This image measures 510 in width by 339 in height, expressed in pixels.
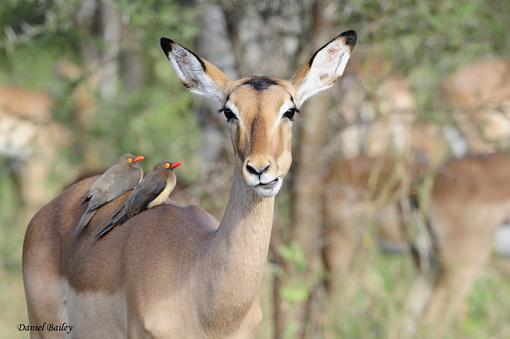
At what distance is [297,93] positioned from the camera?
421 cm

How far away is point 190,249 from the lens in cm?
418

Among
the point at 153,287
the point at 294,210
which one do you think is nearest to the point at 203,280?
the point at 153,287

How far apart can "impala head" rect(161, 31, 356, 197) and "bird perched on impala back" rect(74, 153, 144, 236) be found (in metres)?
0.58

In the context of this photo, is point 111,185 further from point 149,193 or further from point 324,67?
point 324,67

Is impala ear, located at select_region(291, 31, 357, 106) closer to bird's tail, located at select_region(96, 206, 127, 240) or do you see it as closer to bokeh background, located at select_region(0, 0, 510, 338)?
bird's tail, located at select_region(96, 206, 127, 240)

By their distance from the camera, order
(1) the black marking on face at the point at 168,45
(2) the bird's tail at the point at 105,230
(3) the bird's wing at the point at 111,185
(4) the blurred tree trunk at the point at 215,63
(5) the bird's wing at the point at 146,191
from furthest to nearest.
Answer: (4) the blurred tree trunk at the point at 215,63
(3) the bird's wing at the point at 111,185
(2) the bird's tail at the point at 105,230
(5) the bird's wing at the point at 146,191
(1) the black marking on face at the point at 168,45

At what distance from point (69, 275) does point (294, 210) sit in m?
2.47

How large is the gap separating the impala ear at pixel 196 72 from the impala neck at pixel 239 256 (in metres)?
0.47

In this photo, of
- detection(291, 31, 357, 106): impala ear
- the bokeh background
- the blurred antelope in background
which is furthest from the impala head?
the blurred antelope in background

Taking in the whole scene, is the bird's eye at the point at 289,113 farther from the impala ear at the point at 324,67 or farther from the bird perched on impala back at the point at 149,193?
the bird perched on impala back at the point at 149,193

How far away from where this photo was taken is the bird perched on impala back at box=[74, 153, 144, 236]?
464cm

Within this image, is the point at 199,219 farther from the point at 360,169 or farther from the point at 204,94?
the point at 360,169

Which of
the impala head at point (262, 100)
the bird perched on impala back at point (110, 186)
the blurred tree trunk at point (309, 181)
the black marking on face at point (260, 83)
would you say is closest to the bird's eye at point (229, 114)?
the impala head at point (262, 100)

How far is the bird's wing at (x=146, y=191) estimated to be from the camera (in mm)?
4426
